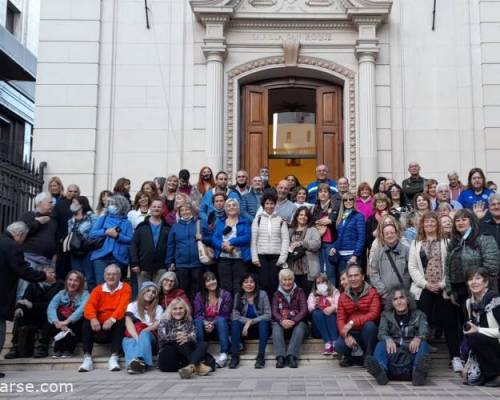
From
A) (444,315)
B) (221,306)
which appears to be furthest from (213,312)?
(444,315)

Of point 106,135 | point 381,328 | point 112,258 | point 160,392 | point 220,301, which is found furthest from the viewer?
point 106,135

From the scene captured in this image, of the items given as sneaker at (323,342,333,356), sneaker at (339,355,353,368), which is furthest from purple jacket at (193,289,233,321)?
sneaker at (339,355,353,368)

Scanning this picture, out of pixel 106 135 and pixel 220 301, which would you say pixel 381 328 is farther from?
pixel 106 135

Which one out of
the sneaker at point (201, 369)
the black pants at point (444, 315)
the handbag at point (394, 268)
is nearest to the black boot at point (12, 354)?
the sneaker at point (201, 369)

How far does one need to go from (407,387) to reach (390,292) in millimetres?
1431

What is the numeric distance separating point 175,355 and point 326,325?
197 cm

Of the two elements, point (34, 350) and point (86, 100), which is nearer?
point (34, 350)

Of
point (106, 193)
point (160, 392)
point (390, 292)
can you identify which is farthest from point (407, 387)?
point (106, 193)

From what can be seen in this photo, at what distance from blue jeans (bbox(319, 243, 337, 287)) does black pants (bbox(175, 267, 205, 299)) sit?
1699 millimetres

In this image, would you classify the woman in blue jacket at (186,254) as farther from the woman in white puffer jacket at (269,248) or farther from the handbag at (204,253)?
the woman in white puffer jacket at (269,248)

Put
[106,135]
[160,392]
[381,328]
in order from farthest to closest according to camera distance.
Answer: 1. [106,135]
2. [381,328]
3. [160,392]

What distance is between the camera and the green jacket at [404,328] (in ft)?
22.9

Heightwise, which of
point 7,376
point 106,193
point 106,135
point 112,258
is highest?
point 106,135

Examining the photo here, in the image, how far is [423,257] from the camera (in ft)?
24.7
